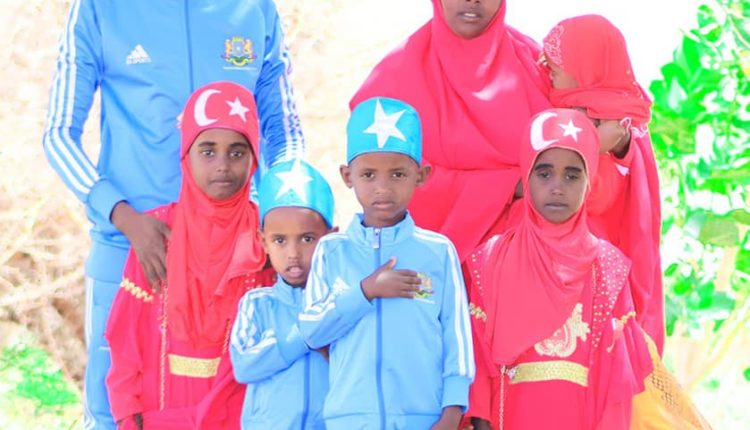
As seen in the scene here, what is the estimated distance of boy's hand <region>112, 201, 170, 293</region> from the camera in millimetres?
3881

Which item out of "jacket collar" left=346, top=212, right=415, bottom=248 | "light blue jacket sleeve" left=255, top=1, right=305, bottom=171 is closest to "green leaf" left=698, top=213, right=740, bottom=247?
"light blue jacket sleeve" left=255, top=1, right=305, bottom=171

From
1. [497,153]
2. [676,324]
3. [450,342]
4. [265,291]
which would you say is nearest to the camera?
[450,342]

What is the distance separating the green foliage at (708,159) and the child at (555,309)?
10.6 feet

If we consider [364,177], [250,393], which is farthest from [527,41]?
[250,393]

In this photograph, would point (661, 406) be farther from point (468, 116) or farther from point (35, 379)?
point (35, 379)

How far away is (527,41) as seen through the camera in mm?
4383

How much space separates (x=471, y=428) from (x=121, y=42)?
170 centimetres

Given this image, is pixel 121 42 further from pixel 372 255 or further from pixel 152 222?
pixel 372 255

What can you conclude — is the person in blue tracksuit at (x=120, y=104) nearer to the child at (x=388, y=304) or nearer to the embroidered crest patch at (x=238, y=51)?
the embroidered crest patch at (x=238, y=51)

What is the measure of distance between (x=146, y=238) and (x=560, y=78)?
148 centimetres

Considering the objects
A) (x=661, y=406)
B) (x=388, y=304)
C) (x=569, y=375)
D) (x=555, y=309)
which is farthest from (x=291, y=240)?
(x=661, y=406)

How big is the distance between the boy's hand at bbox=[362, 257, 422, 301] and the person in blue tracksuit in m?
0.87

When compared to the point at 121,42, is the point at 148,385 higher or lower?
lower

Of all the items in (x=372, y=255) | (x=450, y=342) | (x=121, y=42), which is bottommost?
(x=450, y=342)
